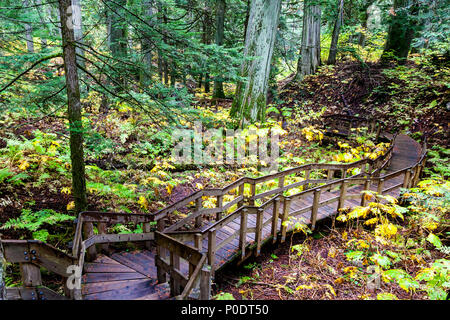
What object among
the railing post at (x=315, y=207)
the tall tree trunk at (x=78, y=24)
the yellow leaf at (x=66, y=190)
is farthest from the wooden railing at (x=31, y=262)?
the railing post at (x=315, y=207)

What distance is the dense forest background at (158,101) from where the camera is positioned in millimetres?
5016

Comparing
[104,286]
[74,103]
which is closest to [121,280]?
[104,286]

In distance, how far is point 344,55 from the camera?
68.5 feet

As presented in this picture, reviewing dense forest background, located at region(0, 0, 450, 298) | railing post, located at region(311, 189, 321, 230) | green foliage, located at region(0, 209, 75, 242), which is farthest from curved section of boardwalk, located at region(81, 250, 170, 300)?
railing post, located at region(311, 189, 321, 230)

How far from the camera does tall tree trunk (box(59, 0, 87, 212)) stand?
425cm

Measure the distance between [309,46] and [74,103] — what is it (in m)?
18.0

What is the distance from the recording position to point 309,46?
18641 mm

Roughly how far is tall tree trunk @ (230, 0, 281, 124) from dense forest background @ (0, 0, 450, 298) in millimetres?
46

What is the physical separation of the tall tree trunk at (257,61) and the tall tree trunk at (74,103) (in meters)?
7.37

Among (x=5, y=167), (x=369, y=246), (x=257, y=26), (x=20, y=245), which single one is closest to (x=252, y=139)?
(x=257, y=26)

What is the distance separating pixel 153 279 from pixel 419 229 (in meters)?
6.61

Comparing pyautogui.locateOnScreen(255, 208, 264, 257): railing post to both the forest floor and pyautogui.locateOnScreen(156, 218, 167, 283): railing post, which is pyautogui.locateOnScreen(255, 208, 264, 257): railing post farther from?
pyautogui.locateOnScreen(156, 218, 167, 283): railing post

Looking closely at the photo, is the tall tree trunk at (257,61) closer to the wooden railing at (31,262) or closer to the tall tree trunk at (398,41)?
the wooden railing at (31,262)

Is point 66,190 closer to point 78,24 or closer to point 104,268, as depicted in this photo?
point 104,268
